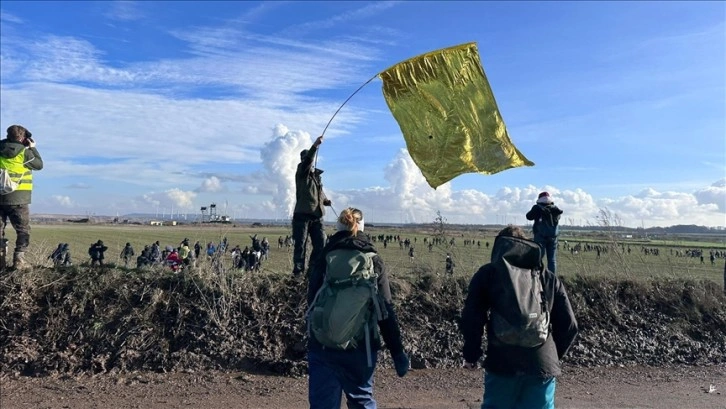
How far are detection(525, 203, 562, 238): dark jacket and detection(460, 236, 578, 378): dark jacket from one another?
16.9 ft

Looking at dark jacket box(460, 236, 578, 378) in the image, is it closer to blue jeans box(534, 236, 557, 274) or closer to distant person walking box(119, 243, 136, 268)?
blue jeans box(534, 236, 557, 274)

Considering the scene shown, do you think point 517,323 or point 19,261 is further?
point 19,261

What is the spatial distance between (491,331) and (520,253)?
58cm

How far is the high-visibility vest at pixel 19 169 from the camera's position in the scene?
6614mm

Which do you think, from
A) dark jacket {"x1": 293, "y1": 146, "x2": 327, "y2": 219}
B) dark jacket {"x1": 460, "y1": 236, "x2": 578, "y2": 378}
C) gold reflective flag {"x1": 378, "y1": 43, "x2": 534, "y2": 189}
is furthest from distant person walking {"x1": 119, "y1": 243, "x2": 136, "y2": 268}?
dark jacket {"x1": 460, "y1": 236, "x2": 578, "y2": 378}

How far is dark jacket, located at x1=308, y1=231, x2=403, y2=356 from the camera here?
13.1ft

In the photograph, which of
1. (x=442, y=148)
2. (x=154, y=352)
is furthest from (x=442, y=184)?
(x=154, y=352)

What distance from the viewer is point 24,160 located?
22.2 ft

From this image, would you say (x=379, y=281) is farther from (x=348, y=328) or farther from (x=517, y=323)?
(x=517, y=323)

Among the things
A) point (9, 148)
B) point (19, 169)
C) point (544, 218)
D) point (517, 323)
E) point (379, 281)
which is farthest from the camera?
point (544, 218)

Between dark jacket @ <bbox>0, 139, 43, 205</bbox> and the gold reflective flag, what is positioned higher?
the gold reflective flag

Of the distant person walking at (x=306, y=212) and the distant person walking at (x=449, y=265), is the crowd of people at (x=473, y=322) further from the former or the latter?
the distant person walking at (x=449, y=265)

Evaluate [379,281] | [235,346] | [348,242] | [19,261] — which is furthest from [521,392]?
[19,261]

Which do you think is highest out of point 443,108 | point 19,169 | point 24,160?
point 443,108
